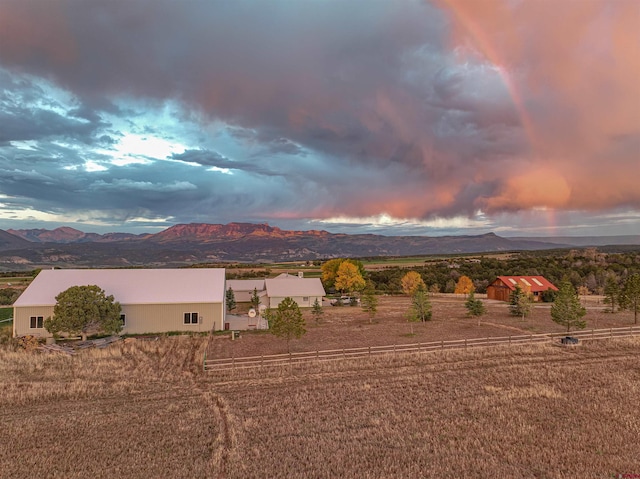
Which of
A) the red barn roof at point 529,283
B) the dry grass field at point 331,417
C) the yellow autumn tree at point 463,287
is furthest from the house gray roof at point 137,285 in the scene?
the yellow autumn tree at point 463,287

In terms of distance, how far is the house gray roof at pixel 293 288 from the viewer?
213 feet

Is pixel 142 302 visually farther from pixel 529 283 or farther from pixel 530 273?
pixel 530 273

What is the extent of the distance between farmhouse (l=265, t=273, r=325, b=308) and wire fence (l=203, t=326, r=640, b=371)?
3309 cm

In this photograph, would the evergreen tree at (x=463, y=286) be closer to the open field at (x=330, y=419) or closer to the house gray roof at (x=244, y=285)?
the house gray roof at (x=244, y=285)

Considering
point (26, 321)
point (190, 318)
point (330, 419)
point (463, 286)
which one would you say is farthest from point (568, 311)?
point (26, 321)

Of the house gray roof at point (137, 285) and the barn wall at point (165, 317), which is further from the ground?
the house gray roof at point (137, 285)

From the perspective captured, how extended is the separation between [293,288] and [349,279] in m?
17.3

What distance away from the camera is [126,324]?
4181 cm

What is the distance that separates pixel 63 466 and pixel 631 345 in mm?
39548

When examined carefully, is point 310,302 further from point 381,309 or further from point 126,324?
point 126,324

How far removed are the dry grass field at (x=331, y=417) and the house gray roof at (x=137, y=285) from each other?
456 inches

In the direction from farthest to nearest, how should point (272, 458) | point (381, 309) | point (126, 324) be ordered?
point (381, 309), point (126, 324), point (272, 458)

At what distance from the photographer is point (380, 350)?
3203 centimetres

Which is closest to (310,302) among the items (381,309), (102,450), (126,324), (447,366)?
(381,309)
